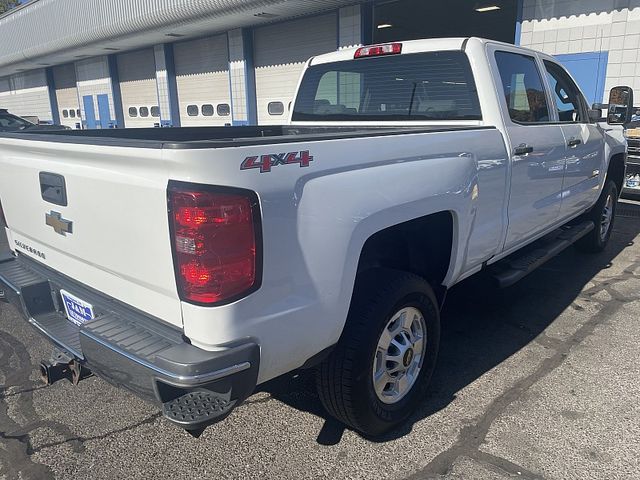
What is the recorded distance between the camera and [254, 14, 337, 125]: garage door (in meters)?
14.4

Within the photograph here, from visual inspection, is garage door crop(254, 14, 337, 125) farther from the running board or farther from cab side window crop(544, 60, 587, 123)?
the running board

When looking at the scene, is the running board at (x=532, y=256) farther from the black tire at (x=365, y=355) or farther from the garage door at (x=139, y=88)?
the garage door at (x=139, y=88)

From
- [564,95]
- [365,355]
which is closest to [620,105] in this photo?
[564,95]

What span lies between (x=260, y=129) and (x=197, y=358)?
3.02 metres

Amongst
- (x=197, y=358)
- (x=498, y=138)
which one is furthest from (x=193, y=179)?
(x=498, y=138)

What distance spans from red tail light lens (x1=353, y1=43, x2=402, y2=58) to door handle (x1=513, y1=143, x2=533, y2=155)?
1166mm

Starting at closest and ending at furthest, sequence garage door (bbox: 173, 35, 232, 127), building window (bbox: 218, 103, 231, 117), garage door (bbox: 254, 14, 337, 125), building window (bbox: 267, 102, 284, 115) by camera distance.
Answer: garage door (bbox: 254, 14, 337, 125) < building window (bbox: 267, 102, 284, 115) < garage door (bbox: 173, 35, 232, 127) < building window (bbox: 218, 103, 231, 117)

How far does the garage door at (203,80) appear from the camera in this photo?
17719mm

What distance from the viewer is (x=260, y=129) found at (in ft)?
15.0

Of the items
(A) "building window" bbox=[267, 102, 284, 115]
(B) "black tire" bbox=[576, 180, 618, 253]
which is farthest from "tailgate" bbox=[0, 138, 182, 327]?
(A) "building window" bbox=[267, 102, 284, 115]

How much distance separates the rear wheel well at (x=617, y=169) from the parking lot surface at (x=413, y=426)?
266 cm

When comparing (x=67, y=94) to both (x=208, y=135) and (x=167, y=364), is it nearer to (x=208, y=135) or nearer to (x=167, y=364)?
(x=208, y=135)

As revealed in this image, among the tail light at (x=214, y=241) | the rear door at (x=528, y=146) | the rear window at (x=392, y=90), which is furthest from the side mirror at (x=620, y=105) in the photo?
the tail light at (x=214, y=241)

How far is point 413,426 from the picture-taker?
290 cm
